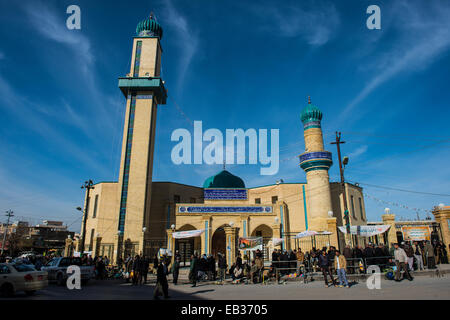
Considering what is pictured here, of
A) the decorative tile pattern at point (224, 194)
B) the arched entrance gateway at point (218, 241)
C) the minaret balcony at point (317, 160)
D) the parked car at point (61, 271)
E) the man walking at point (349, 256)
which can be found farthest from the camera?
the decorative tile pattern at point (224, 194)

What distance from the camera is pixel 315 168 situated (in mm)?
27609

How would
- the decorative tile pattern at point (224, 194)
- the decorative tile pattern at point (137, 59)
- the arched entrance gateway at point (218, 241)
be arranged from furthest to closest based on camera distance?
the decorative tile pattern at point (224, 194)
the decorative tile pattern at point (137, 59)
the arched entrance gateway at point (218, 241)

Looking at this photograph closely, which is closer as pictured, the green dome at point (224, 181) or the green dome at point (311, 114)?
the green dome at point (311, 114)

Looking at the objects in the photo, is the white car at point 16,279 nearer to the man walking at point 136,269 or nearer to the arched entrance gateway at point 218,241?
the man walking at point 136,269

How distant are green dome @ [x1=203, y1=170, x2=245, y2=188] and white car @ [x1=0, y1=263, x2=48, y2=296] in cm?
2443

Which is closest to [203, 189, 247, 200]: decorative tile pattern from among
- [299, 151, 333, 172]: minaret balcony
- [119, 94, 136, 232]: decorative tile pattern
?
[299, 151, 333, 172]: minaret balcony

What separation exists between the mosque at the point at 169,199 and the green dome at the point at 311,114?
8cm

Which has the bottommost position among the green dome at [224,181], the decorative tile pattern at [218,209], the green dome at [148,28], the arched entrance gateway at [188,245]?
the arched entrance gateway at [188,245]

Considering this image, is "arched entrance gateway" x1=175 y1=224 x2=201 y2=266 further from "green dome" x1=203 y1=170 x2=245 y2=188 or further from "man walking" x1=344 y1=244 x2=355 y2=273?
"man walking" x1=344 y1=244 x2=355 y2=273

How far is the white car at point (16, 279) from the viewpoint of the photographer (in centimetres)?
930

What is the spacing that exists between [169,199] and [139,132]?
718 centimetres

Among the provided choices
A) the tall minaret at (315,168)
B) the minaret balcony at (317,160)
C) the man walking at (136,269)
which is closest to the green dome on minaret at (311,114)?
the tall minaret at (315,168)
